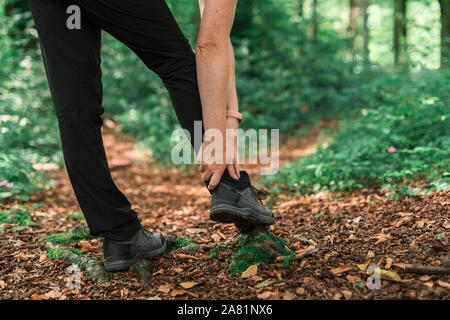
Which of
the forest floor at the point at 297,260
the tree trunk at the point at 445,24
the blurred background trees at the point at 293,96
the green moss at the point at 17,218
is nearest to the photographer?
the forest floor at the point at 297,260

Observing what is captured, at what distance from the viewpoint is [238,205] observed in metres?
1.73

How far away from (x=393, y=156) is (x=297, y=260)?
6.40 feet

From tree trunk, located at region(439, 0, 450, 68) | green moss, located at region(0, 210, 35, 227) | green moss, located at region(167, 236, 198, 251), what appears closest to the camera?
green moss, located at region(167, 236, 198, 251)

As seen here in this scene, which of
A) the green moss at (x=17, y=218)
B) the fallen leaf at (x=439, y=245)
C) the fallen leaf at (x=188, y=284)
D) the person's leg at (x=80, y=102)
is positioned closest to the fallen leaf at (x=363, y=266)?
the fallen leaf at (x=439, y=245)

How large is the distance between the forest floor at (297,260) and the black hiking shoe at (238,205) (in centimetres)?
25

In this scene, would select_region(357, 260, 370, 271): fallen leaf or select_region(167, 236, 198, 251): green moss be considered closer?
select_region(357, 260, 370, 271): fallen leaf

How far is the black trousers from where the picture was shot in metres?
1.67

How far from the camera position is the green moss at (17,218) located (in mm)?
2771

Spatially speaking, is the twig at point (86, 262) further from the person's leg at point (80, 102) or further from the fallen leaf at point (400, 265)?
the fallen leaf at point (400, 265)

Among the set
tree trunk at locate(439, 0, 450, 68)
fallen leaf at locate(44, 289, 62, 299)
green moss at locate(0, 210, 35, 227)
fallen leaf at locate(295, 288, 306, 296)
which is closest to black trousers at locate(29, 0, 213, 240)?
fallen leaf at locate(44, 289, 62, 299)

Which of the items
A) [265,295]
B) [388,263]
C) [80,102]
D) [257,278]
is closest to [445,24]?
[388,263]

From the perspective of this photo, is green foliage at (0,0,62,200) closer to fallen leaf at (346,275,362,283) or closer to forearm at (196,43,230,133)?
forearm at (196,43,230,133)

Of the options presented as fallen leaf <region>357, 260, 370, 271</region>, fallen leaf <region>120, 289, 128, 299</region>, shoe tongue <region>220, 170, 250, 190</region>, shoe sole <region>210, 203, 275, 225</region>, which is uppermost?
shoe tongue <region>220, 170, 250, 190</region>

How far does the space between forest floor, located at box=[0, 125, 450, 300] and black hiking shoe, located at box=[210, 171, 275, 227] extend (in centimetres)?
25
